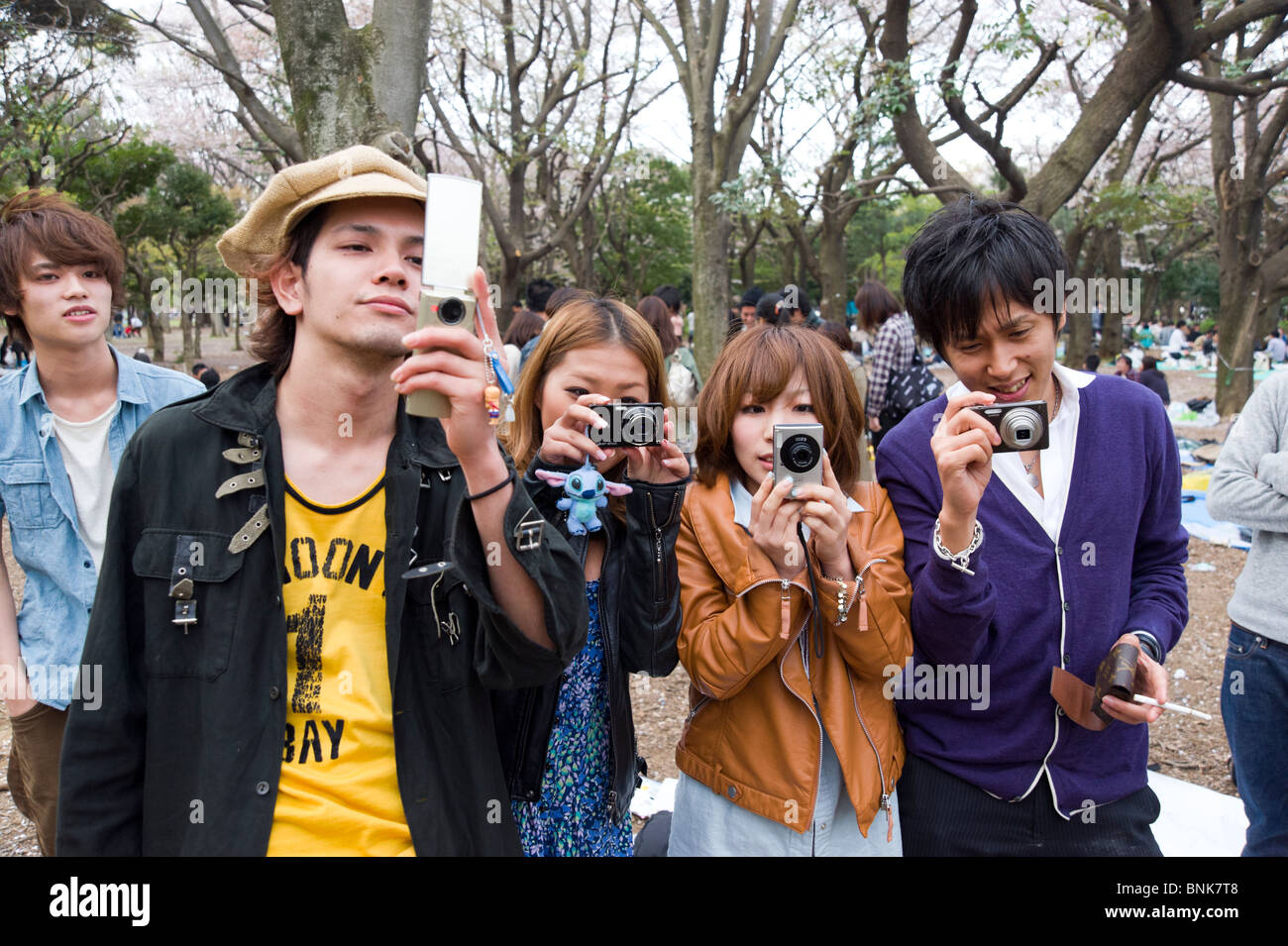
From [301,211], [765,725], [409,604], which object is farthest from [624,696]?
[301,211]

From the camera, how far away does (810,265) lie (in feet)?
66.1

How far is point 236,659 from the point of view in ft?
5.91

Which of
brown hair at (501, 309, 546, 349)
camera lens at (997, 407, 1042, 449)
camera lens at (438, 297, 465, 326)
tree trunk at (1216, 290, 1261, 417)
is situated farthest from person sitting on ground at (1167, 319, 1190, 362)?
camera lens at (438, 297, 465, 326)

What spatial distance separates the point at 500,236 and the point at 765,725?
11.7 metres

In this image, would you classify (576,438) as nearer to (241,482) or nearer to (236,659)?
(241,482)

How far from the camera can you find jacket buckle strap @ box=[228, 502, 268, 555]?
1.84 m

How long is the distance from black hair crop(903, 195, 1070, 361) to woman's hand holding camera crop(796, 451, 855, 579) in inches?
18.5

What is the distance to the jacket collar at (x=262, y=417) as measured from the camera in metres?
1.93

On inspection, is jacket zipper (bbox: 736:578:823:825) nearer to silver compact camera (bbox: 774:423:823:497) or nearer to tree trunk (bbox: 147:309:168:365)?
silver compact camera (bbox: 774:423:823:497)

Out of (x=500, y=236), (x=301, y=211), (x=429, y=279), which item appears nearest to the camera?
(x=429, y=279)

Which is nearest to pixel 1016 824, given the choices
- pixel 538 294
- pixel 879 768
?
pixel 879 768

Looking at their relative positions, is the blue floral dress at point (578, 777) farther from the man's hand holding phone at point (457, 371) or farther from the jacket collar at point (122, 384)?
the jacket collar at point (122, 384)

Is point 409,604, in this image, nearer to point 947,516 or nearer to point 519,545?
point 519,545

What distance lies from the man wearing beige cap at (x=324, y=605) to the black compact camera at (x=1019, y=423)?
0.96m
